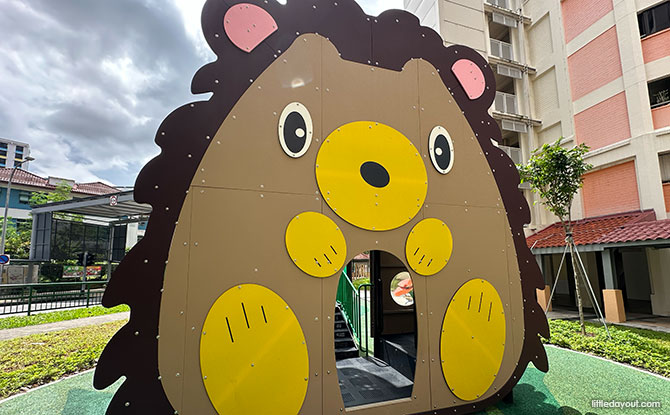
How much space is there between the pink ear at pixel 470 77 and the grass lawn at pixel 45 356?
707cm

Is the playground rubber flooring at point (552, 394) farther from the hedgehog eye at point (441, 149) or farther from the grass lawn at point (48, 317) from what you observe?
the grass lawn at point (48, 317)

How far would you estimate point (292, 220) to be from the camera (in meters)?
3.18

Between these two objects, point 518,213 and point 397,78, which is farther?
point 518,213

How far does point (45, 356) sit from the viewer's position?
6.04 metres

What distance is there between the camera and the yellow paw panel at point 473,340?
12.0 ft

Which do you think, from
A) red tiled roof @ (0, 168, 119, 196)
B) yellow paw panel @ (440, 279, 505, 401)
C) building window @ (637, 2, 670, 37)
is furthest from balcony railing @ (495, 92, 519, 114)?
red tiled roof @ (0, 168, 119, 196)

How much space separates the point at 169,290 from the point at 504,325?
3.62 metres

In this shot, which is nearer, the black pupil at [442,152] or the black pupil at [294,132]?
the black pupil at [294,132]

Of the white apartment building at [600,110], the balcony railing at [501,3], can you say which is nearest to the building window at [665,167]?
the white apartment building at [600,110]

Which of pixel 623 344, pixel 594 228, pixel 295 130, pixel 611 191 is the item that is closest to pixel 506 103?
pixel 611 191

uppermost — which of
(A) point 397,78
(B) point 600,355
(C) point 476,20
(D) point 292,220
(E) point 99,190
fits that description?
(C) point 476,20

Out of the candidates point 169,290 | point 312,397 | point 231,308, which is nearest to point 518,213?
point 312,397

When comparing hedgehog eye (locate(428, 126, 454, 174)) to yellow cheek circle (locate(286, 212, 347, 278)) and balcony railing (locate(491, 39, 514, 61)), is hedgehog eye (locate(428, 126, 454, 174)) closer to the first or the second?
yellow cheek circle (locate(286, 212, 347, 278))

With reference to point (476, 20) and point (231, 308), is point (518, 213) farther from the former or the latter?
point (476, 20)
